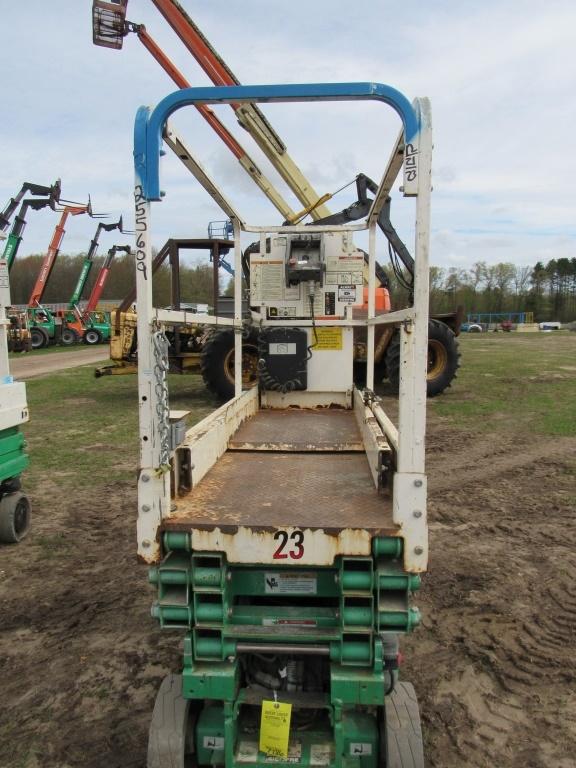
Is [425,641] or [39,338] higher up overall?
[39,338]

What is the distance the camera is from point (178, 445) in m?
2.57

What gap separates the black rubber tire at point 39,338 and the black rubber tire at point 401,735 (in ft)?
87.0

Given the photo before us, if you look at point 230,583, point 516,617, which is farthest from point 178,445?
point 516,617

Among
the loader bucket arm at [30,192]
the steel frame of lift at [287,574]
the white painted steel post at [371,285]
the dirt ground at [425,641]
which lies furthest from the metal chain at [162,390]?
the loader bucket arm at [30,192]

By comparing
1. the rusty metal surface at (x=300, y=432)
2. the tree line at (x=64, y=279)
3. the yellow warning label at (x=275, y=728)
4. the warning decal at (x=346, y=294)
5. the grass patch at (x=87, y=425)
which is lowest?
the grass patch at (x=87, y=425)

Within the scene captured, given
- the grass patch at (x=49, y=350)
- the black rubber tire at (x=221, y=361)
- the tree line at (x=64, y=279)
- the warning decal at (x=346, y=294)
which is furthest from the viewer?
the tree line at (x=64, y=279)

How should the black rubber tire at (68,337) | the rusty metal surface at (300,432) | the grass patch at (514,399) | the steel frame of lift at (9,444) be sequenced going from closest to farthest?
the rusty metal surface at (300,432), the steel frame of lift at (9,444), the grass patch at (514,399), the black rubber tire at (68,337)

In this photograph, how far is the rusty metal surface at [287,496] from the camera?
2.25 m

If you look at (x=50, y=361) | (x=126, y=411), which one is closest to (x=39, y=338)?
(x=50, y=361)

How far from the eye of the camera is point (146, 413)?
217 centimetres

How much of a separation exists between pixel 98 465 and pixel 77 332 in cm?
2211

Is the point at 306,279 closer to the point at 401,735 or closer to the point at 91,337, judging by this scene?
the point at 401,735

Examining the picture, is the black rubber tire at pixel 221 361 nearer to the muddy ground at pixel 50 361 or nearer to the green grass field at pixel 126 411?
the green grass field at pixel 126 411

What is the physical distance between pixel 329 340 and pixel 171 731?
139 inches
